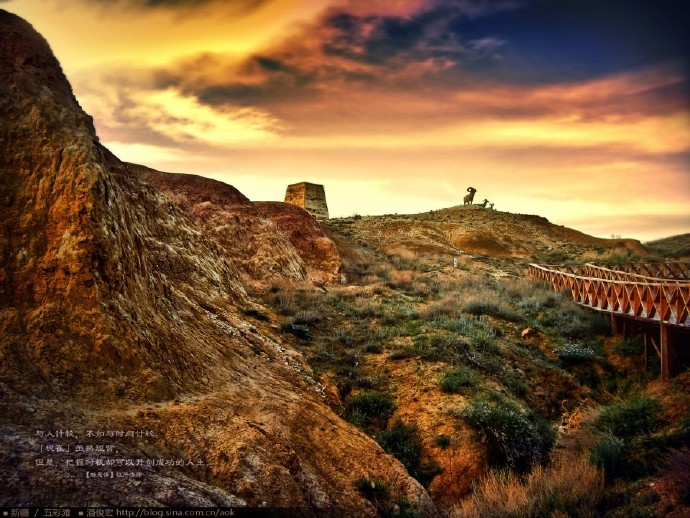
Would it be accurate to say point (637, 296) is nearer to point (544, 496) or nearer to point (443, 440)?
point (443, 440)

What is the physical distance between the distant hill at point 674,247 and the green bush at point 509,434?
39235mm

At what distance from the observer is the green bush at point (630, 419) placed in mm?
8695

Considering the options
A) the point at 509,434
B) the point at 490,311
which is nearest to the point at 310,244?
the point at 490,311

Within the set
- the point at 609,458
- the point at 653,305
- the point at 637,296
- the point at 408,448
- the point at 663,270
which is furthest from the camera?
the point at 663,270

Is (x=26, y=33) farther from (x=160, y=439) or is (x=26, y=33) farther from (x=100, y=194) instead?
(x=160, y=439)

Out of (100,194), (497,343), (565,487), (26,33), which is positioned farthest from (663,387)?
(26,33)

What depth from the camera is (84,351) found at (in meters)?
5.98

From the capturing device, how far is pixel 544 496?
644 cm

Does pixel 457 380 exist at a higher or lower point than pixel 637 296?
lower

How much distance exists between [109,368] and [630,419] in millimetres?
9692

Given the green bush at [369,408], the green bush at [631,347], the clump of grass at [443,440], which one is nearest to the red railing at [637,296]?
the green bush at [631,347]

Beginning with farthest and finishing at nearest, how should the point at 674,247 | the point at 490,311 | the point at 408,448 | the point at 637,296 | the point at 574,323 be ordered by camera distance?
the point at 674,247
the point at 490,311
the point at 574,323
the point at 637,296
the point at 408,448

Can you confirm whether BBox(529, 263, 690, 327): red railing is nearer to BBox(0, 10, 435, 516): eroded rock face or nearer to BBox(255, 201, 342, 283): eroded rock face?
BBox(0, 10, 435, 516): eroded rock face

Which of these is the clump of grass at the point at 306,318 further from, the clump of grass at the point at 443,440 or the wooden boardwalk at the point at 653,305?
the wooden boardwalk at the point at 653,305
